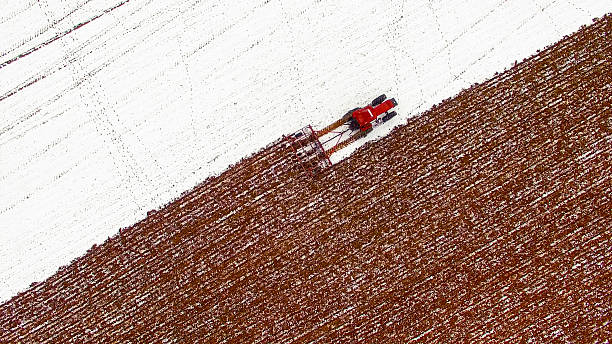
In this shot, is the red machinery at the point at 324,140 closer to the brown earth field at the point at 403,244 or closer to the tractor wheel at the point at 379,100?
the tractor wheel at the point at 379,100

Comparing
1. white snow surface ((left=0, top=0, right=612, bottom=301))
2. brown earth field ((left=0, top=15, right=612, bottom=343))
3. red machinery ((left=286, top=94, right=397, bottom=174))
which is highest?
white snow surface ((left=0, top=0, right=612, bottom=301))

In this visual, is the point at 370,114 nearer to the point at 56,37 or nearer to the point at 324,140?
the point at 324,140

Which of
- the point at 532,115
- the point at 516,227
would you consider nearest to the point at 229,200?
the point at 516,227

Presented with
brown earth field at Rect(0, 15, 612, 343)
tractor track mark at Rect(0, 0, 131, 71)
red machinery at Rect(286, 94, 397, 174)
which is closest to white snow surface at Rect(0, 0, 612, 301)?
tractor track mark at Rect(0, 0, 131, 71)

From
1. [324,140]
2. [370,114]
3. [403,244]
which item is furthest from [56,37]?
[403,244]

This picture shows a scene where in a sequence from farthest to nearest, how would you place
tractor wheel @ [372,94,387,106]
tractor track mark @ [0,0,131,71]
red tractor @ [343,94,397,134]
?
tractor track mark @ [0,0,131,71]
tractor wheel @ [372,94,387,106]
red tractor @ [343,94,397,134]

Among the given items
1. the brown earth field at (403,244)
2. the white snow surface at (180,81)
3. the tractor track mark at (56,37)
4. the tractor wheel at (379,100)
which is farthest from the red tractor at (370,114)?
the tractor track mark at (56,37)

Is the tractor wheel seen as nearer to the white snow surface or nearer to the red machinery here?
the red machinery
